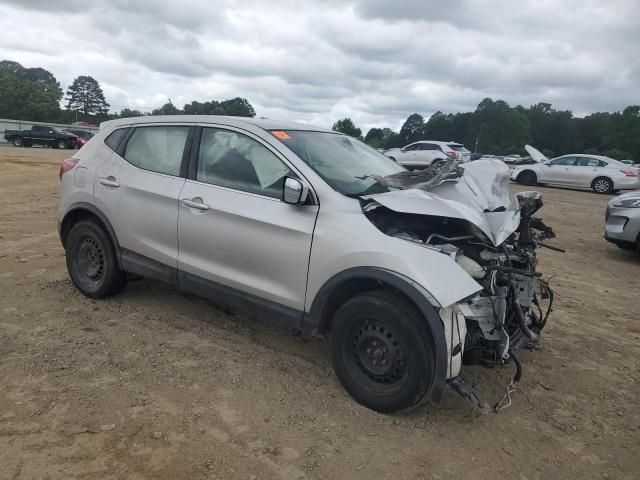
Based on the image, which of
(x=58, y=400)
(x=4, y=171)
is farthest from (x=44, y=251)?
(x=4, y=171)

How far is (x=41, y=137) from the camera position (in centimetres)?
3391

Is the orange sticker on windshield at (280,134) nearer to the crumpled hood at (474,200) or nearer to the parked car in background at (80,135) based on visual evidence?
the crumpled hood at (474,200)

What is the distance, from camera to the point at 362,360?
10.6 feet

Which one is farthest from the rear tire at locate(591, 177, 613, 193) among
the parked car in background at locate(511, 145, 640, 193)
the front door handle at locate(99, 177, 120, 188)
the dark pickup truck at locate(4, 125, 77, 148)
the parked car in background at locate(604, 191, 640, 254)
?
the dark pickup truck at locate(4, 125, 77, 148)

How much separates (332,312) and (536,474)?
1505 mm

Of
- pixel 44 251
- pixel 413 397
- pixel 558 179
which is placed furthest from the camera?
pixel 558 179

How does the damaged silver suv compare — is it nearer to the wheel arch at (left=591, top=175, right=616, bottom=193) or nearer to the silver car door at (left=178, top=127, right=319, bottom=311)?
the silver car door at (left=178, top=127, right=319, bottom=311)

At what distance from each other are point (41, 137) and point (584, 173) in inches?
1296

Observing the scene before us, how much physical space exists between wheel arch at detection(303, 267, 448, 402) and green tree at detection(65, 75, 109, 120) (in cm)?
13419

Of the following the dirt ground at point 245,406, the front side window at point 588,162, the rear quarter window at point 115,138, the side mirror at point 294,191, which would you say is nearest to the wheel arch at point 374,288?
the dirt ground at point 245,406

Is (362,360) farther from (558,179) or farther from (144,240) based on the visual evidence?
(558,179)

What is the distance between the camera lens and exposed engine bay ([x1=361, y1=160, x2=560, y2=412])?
9.89ft

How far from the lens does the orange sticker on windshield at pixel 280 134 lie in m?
3.77

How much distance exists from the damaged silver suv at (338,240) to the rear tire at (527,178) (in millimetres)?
17800
